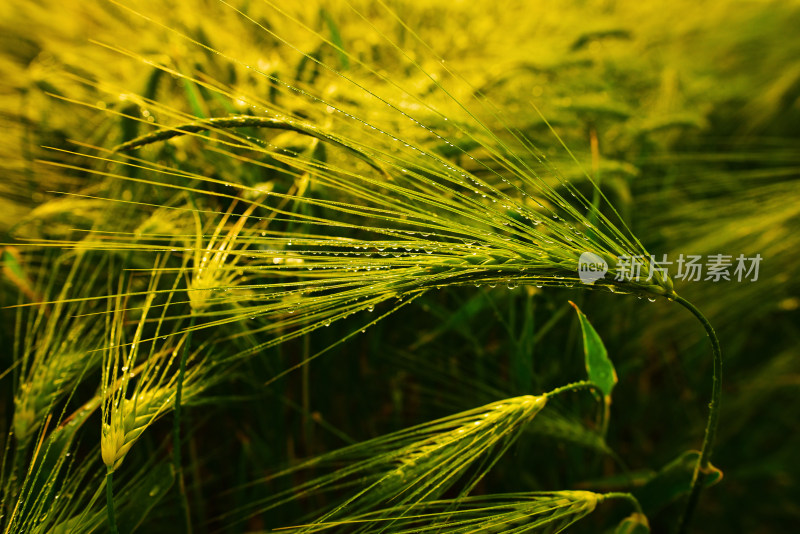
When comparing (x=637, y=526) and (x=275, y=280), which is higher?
(x=275, y=280)

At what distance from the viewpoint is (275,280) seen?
0.69m

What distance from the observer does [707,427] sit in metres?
0.50

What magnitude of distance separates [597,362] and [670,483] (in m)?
0.18

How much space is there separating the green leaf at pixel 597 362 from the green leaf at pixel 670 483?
137mm

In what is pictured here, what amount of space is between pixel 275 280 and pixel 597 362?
39 cm

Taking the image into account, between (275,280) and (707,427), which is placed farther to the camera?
(275,280)

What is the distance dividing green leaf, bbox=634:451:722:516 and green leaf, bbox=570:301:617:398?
5.4 inches

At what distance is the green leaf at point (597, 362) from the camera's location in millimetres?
558

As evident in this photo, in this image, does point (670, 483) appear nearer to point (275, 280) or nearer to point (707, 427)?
point (707, 427)

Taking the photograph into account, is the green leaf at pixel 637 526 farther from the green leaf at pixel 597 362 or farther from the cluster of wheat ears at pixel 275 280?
the green leaf at pixel 597 362

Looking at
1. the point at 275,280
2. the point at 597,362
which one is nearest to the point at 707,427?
the point at 597,362

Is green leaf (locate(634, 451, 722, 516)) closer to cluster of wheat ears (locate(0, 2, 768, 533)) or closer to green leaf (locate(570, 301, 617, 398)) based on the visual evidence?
cluster of wheat ears (locate(0, 2, 768, 533))

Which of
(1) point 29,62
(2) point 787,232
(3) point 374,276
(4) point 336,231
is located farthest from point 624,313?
(1) point 29,62

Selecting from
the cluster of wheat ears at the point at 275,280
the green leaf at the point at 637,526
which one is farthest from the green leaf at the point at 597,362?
the green leaf at the point at 637,526
